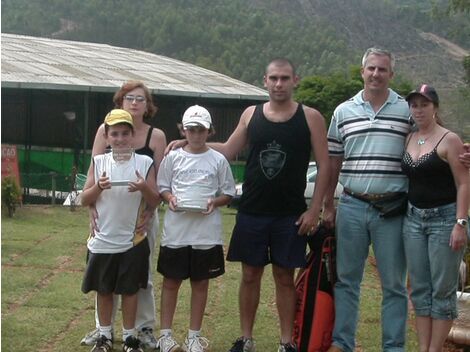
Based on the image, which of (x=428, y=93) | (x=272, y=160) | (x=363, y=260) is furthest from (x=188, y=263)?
(x=428, y=93)

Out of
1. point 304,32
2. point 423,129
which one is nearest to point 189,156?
point 423,129

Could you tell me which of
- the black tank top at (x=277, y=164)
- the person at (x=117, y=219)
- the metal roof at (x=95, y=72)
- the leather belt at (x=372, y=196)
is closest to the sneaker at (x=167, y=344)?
the person at (x=117, y=219)

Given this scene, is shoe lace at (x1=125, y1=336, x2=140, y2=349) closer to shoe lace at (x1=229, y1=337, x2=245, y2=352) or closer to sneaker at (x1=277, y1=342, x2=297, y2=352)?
shoe lace at (x1=229, y1=337, x2=245, y2=352)

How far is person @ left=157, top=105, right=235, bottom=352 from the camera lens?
5.50 metres

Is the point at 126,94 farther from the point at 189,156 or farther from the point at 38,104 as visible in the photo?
the point at 38,104

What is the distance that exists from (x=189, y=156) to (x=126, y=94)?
63 centimetres

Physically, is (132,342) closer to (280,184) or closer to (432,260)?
(280,184)

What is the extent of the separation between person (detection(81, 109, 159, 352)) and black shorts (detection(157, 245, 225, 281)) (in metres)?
0.15

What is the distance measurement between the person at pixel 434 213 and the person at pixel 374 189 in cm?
11

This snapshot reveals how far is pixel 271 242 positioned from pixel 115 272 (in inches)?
40.1

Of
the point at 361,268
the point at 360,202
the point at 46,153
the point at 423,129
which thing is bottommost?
the point at 46,153

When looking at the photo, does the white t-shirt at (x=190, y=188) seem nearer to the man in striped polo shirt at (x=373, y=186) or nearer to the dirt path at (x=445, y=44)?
the man in striped polo shirt at (x=373, y=186)

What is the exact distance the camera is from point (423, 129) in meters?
5.16

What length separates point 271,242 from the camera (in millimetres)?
5531
